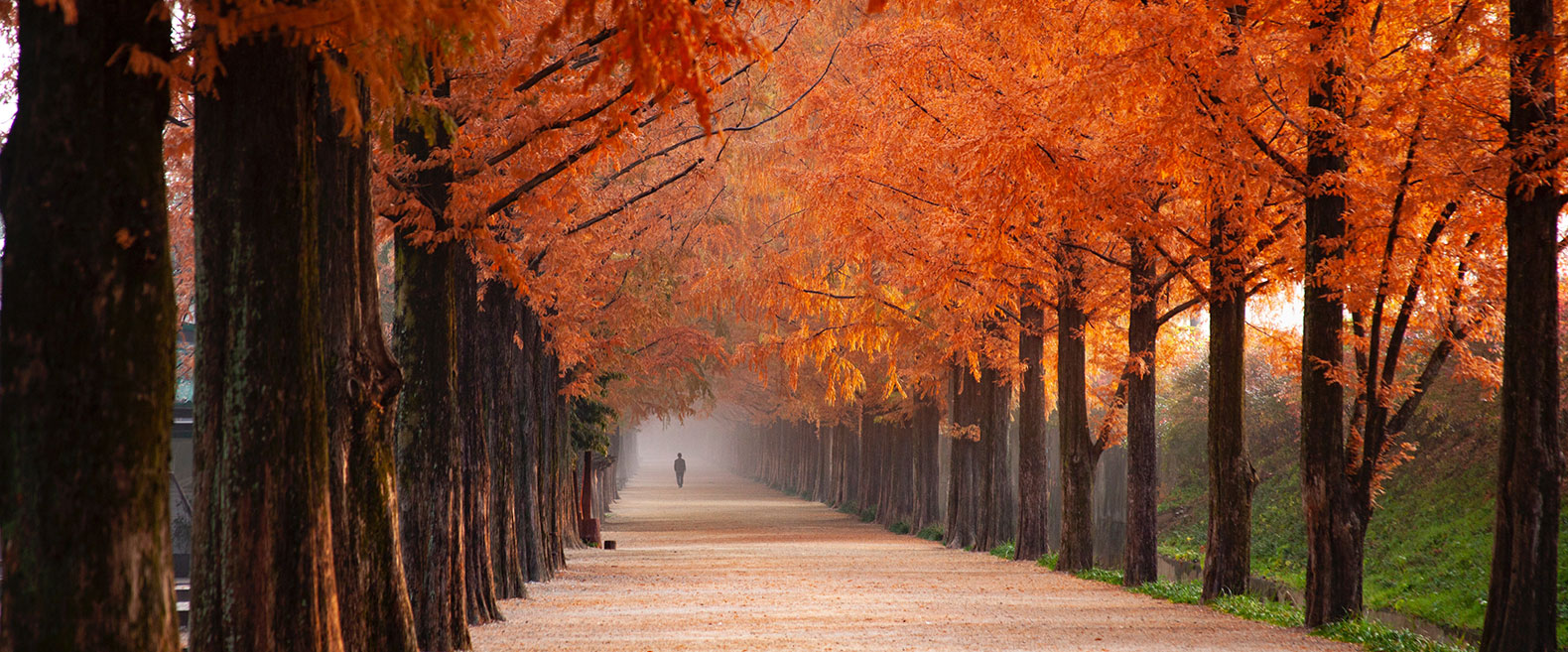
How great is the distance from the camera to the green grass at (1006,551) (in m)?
23.7

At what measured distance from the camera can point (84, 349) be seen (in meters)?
4.99

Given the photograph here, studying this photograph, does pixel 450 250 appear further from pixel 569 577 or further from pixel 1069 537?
pixel 1069 537

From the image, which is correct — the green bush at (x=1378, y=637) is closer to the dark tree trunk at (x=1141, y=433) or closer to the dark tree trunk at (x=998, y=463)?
the dark tree trunk at (x=1141, y=433)

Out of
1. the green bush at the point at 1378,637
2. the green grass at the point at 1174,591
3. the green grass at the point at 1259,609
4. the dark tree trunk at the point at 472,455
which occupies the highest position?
the dark tree trunk at the point at 472,455

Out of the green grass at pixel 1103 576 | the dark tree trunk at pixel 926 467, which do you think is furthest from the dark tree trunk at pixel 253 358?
the dark tree trunk at pixel 926 467

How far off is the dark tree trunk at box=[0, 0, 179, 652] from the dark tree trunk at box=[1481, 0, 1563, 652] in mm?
8421

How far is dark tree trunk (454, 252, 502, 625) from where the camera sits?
13.4 metres

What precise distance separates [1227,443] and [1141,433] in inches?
114

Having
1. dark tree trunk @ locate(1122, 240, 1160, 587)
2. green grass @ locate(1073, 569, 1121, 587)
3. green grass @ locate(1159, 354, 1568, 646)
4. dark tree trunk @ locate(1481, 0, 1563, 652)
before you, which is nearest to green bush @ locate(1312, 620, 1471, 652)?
dark tree trunk @ locate(1481, 0, 1563, 652)

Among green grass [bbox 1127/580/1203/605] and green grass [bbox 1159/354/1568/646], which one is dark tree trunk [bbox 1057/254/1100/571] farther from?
green grass [bbox 1159/354/1568/646]

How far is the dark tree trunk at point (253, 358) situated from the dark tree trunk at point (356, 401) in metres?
1.20

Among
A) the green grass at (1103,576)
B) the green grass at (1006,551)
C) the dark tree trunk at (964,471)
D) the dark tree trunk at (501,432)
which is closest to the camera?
the dark tree trunk at (501,432)

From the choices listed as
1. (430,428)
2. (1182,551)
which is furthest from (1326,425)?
(1182,551)

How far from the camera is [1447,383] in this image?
25062 mm
